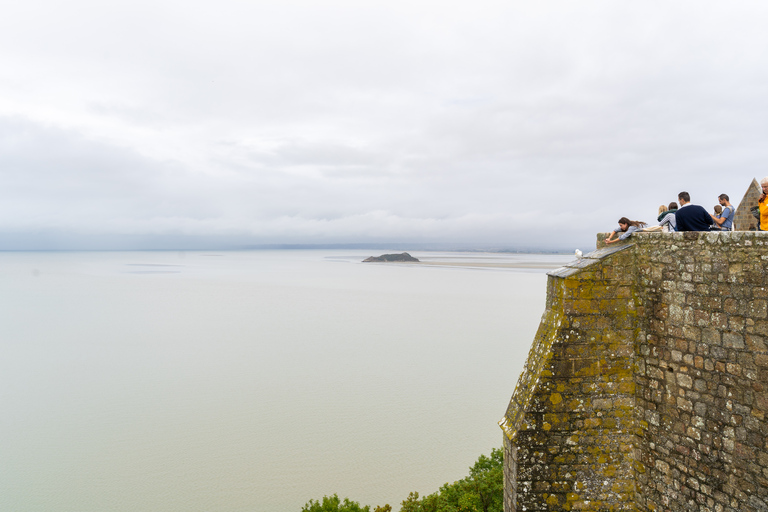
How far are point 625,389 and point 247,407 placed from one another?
18613mm

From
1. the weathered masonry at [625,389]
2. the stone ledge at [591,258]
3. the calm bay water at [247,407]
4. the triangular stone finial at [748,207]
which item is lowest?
the calm bay water at [247,407]

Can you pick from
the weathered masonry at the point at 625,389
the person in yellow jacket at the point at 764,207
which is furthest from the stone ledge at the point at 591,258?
the person in yellow jacket at the point at 764,207

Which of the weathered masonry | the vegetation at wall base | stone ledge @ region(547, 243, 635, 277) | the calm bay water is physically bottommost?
the calm bay water

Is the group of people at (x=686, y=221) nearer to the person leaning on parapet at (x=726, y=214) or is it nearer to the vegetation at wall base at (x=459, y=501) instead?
the person leaning on parapet at (x=726, y=214)

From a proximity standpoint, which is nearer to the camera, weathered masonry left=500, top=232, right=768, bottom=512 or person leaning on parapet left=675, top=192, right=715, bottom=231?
weathered masonry left=500, top=232, right=768, bottom=512

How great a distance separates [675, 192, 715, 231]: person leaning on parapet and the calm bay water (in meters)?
11.0

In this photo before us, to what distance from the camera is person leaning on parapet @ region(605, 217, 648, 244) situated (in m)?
5.09

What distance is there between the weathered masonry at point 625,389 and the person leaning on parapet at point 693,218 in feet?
1.18

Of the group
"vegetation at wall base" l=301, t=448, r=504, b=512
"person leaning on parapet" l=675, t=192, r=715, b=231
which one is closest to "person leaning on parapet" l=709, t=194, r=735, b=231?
"person leaning on parapet" l=675, t=192, r=715, b=231

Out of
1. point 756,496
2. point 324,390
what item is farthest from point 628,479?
point 324,390

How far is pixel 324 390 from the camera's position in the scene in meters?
22.6

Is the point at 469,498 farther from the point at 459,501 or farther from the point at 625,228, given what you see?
the point at 625,228

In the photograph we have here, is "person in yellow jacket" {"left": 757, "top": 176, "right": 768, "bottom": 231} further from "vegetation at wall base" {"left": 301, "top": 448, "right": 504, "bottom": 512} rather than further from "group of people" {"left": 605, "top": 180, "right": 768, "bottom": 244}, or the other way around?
"vegetation at wall base" {"left": 301, "top": 448, "right": 504, "bottom": 512}

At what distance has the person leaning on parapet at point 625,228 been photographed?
5.09 meters
